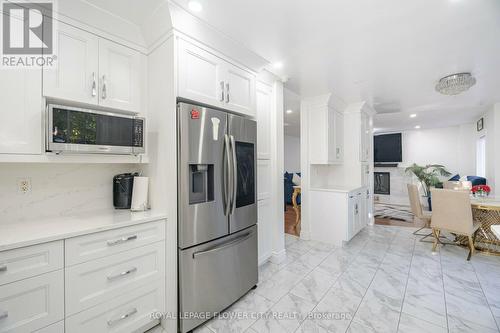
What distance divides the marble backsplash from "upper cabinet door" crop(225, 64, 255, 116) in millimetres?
1194

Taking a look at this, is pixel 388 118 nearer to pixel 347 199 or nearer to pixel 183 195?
pixel 347 199

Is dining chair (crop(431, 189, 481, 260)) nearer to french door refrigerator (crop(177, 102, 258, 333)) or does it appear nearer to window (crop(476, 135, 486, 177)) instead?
french door refrigerator (crop(177, 102, 258, 333))

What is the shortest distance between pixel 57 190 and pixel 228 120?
144 cm

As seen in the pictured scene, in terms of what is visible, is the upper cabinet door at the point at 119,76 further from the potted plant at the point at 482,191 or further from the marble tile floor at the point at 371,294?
the potted plant at the point at 482,191

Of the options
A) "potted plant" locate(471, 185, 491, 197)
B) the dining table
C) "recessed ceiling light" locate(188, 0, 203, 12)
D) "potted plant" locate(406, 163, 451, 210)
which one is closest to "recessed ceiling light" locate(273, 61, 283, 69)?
"recessed ceiling light" locate(188, 0, 203, 12)

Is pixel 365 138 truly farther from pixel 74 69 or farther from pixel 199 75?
pixel 74 69

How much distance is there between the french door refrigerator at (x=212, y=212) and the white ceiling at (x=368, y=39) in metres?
0.81

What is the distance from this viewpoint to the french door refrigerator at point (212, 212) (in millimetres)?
1615

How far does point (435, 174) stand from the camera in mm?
6551

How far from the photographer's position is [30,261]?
3.76ft

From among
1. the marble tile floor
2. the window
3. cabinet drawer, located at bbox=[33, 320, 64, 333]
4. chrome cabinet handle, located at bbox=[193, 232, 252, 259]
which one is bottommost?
the marble tile floor

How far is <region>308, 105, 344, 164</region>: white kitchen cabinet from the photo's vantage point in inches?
143

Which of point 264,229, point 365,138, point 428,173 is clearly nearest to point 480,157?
point 428,173

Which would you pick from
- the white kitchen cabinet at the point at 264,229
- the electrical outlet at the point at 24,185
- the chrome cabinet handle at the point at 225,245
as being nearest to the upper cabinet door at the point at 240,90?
the white kitchen cabinet at the point at 264,229
